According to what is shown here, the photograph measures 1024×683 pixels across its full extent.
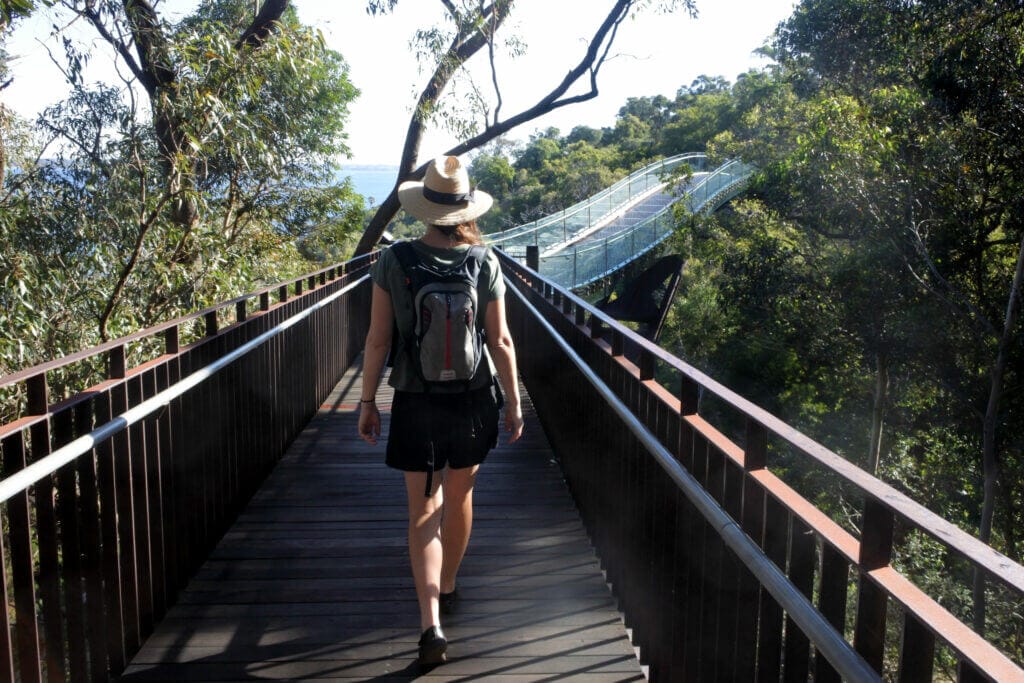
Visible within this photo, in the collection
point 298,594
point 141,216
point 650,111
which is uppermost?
point 650,111

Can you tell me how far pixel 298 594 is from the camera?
3699mm

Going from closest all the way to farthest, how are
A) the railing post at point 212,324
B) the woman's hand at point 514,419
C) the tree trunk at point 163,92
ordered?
the woman's hand at point 514,419
the railing post at point 212,324
the tree trunk at point 163,92

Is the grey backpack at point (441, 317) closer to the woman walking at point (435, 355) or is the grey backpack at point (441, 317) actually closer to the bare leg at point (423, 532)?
the woman walking at point (435, 355)

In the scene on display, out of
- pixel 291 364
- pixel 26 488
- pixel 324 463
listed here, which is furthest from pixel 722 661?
pixel 291 364

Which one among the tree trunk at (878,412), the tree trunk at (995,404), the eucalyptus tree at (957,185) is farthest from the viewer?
the tree trunk at (878,412)

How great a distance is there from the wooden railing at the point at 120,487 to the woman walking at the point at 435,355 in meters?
0.75

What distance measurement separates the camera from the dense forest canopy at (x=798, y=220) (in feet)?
34.2

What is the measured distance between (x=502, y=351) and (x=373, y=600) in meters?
1.14

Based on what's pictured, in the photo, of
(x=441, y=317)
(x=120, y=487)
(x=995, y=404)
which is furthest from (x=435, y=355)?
(x=995, y=404)

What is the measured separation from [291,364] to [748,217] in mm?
19870

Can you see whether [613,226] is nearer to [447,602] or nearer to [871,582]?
[447,602]

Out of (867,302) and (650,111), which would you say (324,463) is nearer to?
(867,302)

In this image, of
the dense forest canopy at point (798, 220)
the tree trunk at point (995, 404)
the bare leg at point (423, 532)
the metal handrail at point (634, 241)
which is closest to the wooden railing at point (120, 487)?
the bare leg at point (423, 532)

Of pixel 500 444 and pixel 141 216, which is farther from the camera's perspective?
pixel 141 216
